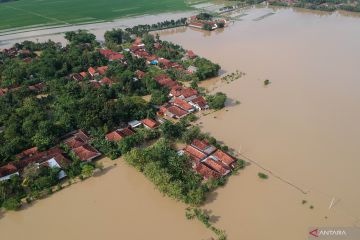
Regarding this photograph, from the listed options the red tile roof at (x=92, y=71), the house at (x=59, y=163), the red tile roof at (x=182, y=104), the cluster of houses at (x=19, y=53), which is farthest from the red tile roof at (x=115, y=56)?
the house at (x=59, y=163)

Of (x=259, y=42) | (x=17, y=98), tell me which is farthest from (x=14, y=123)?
(x=259, y=42)

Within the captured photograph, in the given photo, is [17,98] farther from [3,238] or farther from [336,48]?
[336,48]

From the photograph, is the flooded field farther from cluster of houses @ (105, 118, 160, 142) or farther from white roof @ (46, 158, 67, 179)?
cluster of houses @ (105, 118, 160, 142)

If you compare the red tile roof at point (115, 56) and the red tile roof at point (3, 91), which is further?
the red tile roof at point (115, 56)

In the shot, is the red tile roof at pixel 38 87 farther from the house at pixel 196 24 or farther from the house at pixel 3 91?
the house at pixel 196 24

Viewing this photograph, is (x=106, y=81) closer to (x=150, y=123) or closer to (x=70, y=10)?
(x=150, y=123)

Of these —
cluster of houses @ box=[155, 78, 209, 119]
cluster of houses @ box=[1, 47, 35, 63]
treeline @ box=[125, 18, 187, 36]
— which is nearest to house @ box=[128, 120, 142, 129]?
cluster of houses @ box=[155, 78, 209, 119]

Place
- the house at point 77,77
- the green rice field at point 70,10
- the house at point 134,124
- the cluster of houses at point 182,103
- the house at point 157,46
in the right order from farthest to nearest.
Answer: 1. the green rice field at point 70,10
2. the house at point 157,46
3. the house at point 77,77
4. the cluster of houses at point 182,103
5. the house at point 134,124
